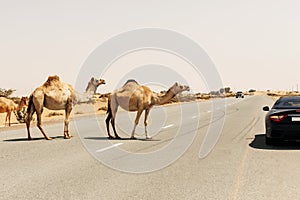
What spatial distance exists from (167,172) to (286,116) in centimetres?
524

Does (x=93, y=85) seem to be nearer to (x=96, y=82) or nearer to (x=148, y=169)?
(x=96, y=82)

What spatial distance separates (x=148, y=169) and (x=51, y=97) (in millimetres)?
6583

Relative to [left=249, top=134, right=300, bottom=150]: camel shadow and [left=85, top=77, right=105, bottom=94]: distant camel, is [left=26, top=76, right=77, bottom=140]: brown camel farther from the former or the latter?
[left=249, top=134, right=300, bottom=150]: camel shadow

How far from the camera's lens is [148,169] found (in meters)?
8.95

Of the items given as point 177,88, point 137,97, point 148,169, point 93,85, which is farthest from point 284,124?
point 93,85

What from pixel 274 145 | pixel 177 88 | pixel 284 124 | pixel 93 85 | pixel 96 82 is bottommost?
pixel 274 145

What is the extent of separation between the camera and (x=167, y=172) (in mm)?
8578

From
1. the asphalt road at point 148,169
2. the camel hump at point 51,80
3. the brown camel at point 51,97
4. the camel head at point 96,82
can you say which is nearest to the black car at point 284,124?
the asphalt road at point 148,169

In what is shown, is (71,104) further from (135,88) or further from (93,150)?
(93,150)

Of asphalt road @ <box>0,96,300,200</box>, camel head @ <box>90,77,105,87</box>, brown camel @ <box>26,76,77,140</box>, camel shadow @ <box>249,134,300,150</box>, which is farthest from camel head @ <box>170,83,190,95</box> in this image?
brown camel @ <box>26,76,77,140</box>

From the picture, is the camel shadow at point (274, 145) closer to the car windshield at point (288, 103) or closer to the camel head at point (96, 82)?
the car windshield at point (288, 103)

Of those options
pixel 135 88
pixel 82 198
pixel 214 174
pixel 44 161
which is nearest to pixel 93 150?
pixel 44 161

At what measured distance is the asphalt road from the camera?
267 inches

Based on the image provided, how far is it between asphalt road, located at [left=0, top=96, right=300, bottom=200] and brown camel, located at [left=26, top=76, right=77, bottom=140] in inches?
42.5
